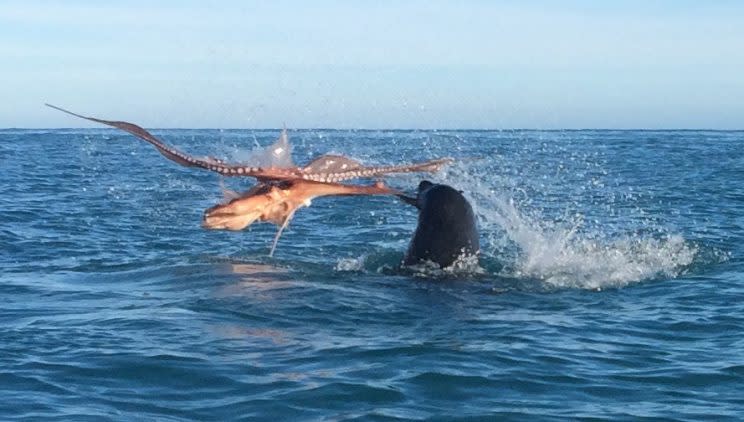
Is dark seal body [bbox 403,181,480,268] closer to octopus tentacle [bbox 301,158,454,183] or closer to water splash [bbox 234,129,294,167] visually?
octopus tentacle [bbox 301,158,454,183]

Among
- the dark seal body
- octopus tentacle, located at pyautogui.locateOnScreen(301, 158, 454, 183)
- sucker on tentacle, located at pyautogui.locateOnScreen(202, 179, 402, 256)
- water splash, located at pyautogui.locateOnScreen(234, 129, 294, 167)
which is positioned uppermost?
water splash, located at pyautogui.locateOnScreen(234, 129, 294, 167)

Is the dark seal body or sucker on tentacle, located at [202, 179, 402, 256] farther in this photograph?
the dark seal body

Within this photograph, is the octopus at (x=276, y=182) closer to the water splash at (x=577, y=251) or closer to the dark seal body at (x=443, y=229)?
the dark seal body at (x=443, y=229)

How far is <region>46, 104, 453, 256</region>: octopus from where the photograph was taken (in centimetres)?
913

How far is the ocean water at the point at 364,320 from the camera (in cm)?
859

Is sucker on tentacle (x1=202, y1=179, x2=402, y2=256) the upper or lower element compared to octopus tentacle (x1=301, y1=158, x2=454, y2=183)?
lower

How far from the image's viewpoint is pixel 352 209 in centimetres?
2294

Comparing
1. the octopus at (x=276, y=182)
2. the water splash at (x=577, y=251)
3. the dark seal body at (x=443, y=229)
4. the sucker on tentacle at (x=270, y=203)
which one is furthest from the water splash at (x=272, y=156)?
the water splash at (x=577, y=251)

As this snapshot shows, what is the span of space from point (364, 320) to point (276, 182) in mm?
1933

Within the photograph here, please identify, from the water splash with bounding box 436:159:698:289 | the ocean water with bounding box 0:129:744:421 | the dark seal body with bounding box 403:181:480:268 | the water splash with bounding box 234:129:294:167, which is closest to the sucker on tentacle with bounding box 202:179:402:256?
the water splash with bounding box 234:129:294:167

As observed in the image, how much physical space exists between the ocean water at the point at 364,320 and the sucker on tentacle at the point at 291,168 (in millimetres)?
608

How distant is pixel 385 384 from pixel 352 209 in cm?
1414

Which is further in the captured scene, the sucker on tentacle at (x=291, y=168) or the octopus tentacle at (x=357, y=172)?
the octopus tentacle at (x=357, y=172)

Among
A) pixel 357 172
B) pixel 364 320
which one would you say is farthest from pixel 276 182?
pixel 364 320
